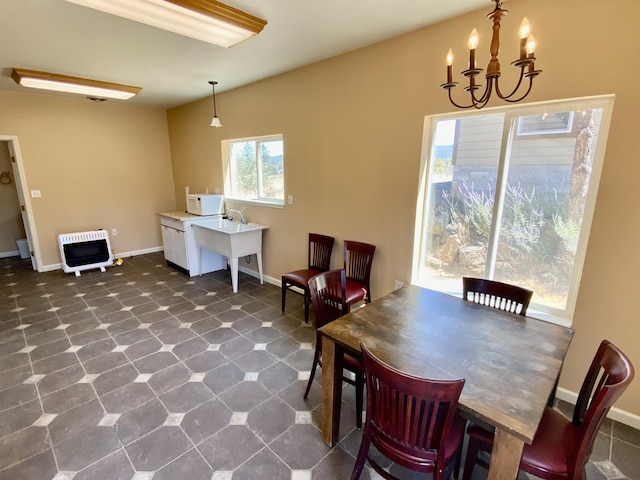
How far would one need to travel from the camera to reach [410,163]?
8.90ft

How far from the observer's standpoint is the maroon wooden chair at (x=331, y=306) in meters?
1.93

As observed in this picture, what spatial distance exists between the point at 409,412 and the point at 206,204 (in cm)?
432

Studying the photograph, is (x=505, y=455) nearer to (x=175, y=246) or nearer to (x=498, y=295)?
(x=498, y=295)

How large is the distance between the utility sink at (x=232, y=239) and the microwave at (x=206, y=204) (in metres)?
0.32

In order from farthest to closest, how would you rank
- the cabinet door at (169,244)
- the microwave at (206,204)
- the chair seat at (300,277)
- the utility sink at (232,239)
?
the cabinet door at (169,244)
the microwave at (206,204)
the utility sink at (232,239)
the chair seat at (300,277)

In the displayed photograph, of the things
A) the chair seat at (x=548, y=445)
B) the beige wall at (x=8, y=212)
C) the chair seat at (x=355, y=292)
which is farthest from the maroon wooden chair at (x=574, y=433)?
the beige wall at (x=8, y=212)

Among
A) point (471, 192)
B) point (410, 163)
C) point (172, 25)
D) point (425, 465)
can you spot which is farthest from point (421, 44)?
point (425, 465)

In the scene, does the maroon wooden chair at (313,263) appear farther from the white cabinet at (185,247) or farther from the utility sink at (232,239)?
the white cabinet at (185,247)

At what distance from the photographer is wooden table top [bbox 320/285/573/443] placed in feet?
3.90

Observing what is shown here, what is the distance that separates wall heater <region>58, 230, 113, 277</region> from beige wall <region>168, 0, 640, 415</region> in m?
2.17

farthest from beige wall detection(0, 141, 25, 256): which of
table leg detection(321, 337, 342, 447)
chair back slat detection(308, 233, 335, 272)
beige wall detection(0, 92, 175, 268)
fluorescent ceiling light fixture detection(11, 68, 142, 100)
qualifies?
table leg detection(321, 337, 342, 447)

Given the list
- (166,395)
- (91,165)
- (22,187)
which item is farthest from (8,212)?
(166,395)

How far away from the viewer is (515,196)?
2328mm

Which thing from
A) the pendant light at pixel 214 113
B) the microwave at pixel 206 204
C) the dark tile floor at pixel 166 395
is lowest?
the dark tile floor at pixel 166 395
